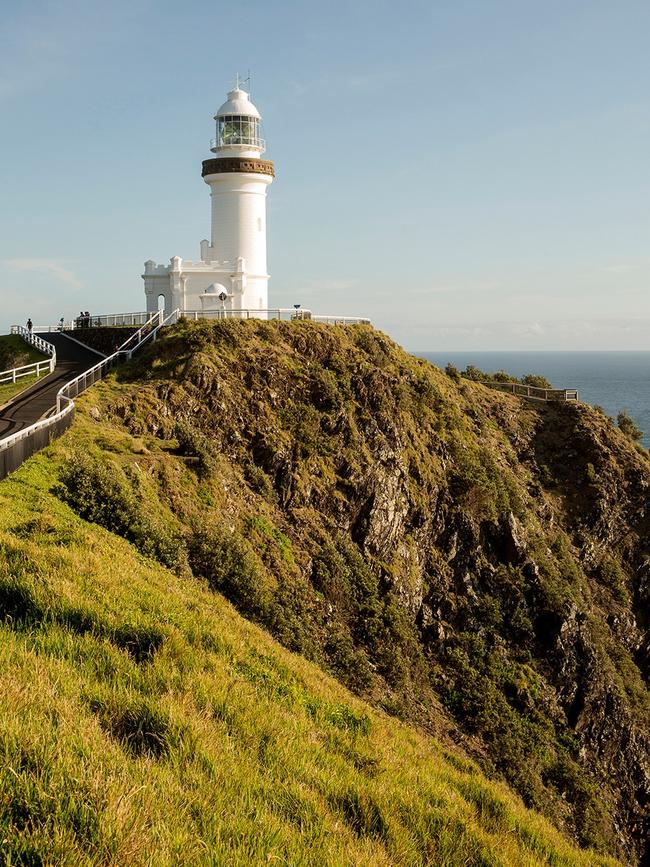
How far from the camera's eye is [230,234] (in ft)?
147

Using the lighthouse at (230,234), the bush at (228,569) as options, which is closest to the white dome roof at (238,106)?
the lighthouse at (230,234)

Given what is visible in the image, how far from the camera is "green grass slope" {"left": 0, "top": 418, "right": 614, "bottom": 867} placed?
484cm

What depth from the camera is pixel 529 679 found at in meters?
30.7

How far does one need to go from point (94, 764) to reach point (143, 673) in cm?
214

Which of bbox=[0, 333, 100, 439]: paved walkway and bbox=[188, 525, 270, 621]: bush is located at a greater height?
bbox=[0, 333, 100, 439]: paved walkway

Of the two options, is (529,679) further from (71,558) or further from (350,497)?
(71,558)

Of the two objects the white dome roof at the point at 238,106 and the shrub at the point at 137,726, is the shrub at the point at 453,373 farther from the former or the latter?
the shrub at the point at 137,726

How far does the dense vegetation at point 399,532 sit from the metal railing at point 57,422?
548 millimetres

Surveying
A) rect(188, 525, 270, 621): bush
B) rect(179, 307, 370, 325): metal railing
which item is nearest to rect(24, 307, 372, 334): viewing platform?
rect(179, 307, 370, 325): metal railing

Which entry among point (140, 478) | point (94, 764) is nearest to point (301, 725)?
point (94, 764)

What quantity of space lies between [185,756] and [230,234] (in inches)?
1644

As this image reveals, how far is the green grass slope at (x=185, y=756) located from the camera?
4.84 meters

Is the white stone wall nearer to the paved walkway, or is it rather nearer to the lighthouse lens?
the lighthouse lens

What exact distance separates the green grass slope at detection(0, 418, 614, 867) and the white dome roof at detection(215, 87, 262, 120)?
3911cm
